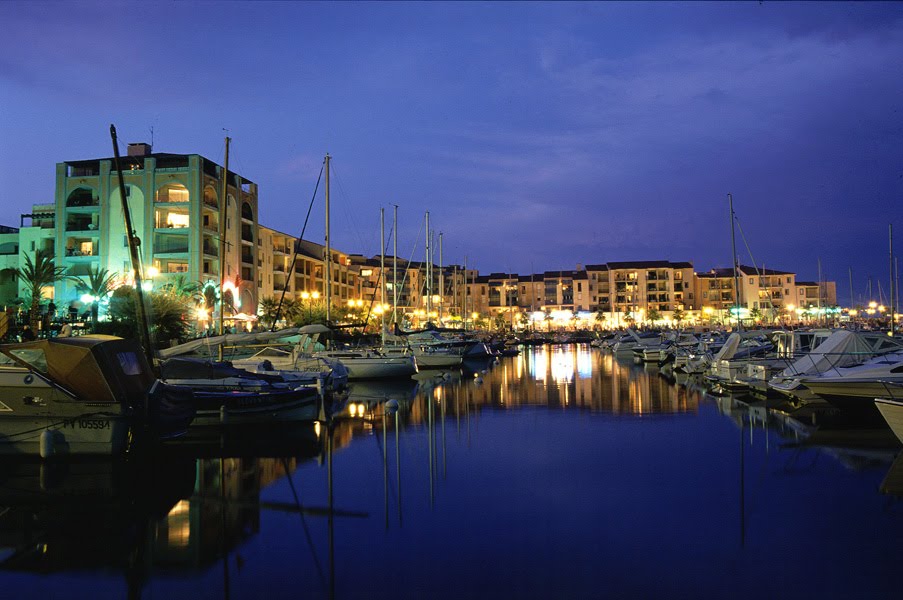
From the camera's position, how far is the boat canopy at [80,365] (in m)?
16.2

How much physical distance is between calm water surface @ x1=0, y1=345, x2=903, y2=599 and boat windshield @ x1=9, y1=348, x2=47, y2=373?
7.42 feet

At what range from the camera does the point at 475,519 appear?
11930 millimetres

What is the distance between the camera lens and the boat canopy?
16234 millimetres

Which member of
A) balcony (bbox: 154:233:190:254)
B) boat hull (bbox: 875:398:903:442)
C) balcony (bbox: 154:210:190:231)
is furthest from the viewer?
balcony (bbox: 154:210:190:231)

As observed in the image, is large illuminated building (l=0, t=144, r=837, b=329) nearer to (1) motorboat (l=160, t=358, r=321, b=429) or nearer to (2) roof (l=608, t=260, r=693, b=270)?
(1) motorboat (l=160, t=358, r=321, b=429)

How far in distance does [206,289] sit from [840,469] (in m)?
50.9

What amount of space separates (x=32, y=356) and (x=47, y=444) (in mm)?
2140

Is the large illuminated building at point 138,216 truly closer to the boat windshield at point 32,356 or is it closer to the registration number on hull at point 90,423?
the boat windshield at point 32,356

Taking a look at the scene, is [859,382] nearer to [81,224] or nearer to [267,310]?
[267,310]

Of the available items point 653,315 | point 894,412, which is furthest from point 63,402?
point 653,315

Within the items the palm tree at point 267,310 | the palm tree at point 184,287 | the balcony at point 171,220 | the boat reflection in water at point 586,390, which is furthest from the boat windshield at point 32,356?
the balcony at point 171,220

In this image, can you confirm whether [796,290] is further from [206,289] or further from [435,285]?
[206,289]

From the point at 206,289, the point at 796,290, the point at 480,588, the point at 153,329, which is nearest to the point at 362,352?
the point at 153,329

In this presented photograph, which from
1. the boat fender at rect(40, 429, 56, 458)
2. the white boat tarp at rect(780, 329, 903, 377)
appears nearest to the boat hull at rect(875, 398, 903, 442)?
the white boat tarp at rect(780, 329, 903, 377)
